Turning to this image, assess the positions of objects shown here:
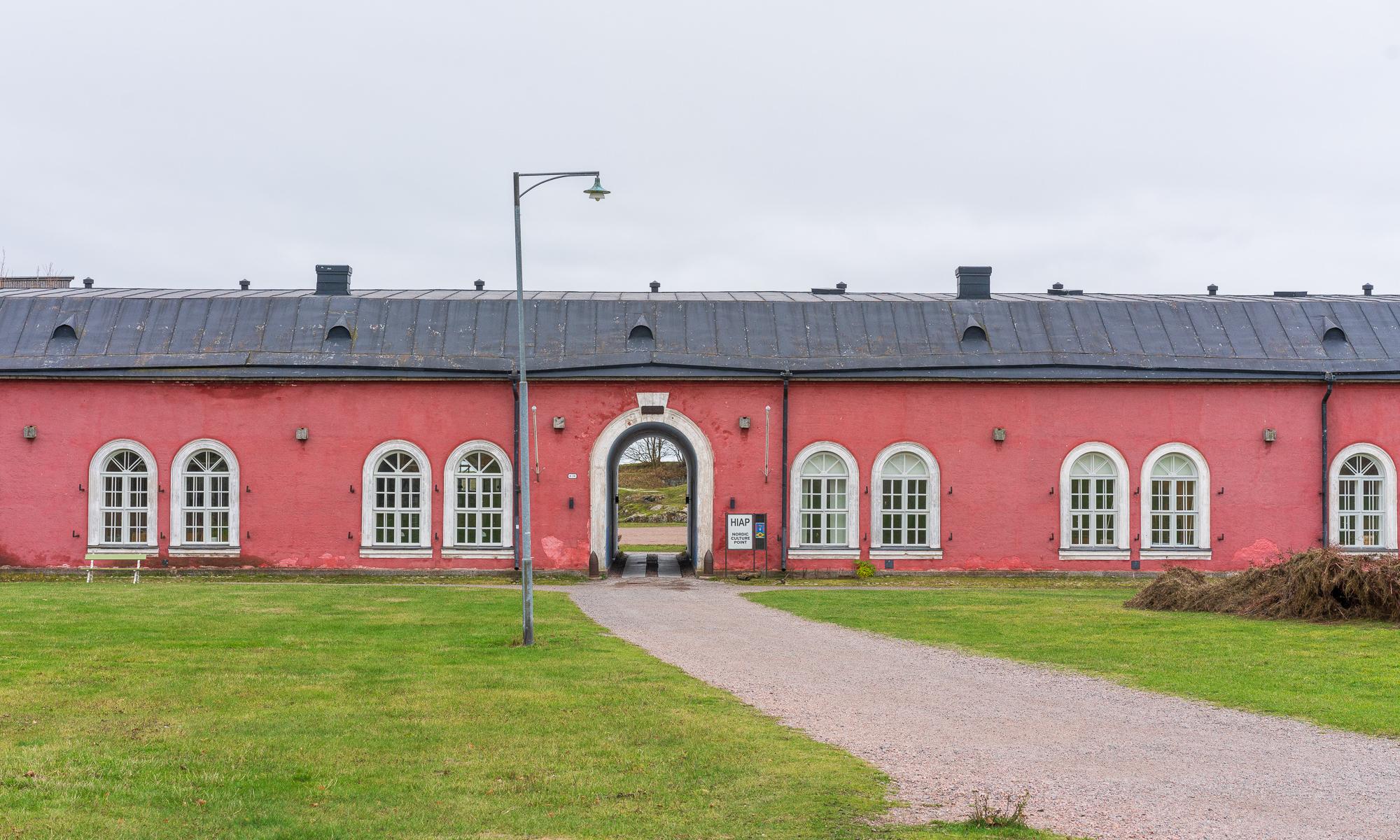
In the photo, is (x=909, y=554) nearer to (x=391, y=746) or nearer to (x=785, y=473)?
(x=785, y=473)

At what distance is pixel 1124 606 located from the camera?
22.6 metres


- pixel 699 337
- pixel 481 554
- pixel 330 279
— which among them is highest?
pixel 330 279

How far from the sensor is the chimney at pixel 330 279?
36.1 metres

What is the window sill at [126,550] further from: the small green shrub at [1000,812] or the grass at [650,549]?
the small green shrub at [1000,812]

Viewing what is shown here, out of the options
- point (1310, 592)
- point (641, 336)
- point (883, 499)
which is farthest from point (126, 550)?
point (1310, 592)

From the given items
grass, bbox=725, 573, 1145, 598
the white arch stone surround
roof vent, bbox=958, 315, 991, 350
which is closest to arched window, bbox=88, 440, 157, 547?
the white arch stone surround

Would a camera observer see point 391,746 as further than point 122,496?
No

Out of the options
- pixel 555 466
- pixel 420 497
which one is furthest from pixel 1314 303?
pixel 420 497

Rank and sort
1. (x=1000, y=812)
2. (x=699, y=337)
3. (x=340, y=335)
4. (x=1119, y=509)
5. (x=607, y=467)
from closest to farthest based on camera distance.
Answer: (x=1000, y=812) → (x=607, y=467) → (x=1119, y=509) → (x=340, y=335) → (x=699, y=337)

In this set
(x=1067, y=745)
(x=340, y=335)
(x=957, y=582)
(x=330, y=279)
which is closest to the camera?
(x=1067, y=745)

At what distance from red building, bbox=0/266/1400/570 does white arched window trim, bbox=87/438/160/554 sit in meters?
0.05

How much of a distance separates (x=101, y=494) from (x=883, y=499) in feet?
60.5

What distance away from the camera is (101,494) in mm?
30891

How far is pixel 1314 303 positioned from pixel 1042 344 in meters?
7.71
